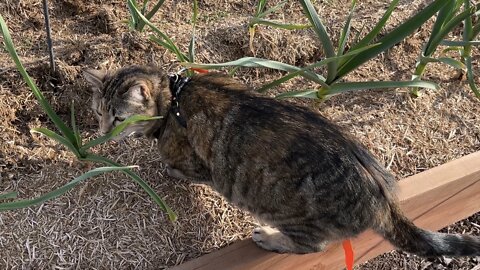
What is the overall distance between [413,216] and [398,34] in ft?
2.28

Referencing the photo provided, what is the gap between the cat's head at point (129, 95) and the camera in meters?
1.92

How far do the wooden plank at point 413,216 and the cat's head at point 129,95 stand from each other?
1.78ft

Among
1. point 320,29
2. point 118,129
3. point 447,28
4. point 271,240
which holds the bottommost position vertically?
point 271,240

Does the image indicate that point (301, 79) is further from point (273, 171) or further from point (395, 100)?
point (273, 171)

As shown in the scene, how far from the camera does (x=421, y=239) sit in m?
1.74

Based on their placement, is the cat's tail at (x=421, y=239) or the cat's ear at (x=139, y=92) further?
the cat's ear at (x=139, y=92)

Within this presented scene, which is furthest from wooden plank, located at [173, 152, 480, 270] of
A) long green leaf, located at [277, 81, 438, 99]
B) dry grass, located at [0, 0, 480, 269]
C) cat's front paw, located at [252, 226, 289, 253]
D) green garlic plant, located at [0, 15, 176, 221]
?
long green leaf, located at [277, 81, 438, 99]

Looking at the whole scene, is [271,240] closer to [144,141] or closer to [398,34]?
[144,141]

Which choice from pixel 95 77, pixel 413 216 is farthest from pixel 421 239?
pixel 95 77

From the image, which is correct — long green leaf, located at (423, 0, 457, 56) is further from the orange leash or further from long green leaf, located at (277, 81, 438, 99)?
the orange leash

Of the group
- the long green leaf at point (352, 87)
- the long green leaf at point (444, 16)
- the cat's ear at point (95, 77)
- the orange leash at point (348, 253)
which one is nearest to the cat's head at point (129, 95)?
the cat's ear at point (95, 77)

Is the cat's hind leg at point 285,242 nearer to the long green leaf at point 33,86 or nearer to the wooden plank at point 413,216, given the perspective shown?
the wooden plank at point 413,216

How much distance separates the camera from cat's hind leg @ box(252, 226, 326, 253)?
1862 mm

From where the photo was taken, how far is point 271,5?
2.68 meters
